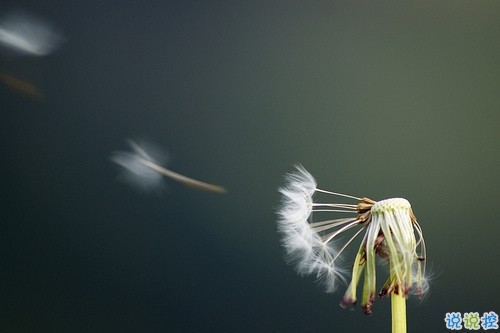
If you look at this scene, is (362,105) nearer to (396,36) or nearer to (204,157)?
(396,36)

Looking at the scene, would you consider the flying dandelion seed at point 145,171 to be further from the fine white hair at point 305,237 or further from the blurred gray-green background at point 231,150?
the fine white hair at point 305,237

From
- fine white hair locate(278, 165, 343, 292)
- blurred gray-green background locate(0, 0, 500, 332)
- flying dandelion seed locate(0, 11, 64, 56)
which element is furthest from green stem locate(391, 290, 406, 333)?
flying dandelion seed locate(0, 11, 64, 56)

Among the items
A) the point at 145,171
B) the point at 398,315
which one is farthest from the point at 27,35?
the point at 398,315

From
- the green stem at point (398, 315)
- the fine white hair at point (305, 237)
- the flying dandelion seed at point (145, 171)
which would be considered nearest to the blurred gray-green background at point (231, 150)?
the flying dandelion seed at point (145, 171)

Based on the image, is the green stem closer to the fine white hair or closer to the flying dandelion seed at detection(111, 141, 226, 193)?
Result: the fine white hair

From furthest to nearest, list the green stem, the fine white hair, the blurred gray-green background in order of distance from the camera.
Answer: the blurred gray-green background
the fine white hair
the green stem

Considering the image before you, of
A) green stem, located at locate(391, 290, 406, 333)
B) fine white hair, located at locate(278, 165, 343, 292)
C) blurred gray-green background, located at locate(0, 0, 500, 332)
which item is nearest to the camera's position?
green stem, located at locate(391, 290, 406, 333)

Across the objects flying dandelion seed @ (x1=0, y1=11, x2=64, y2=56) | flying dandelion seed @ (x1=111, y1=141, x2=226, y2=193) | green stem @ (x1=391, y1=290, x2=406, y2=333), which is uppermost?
flying dandelion seed @ (x1=0, y1=11, x2=64, y2=56)
